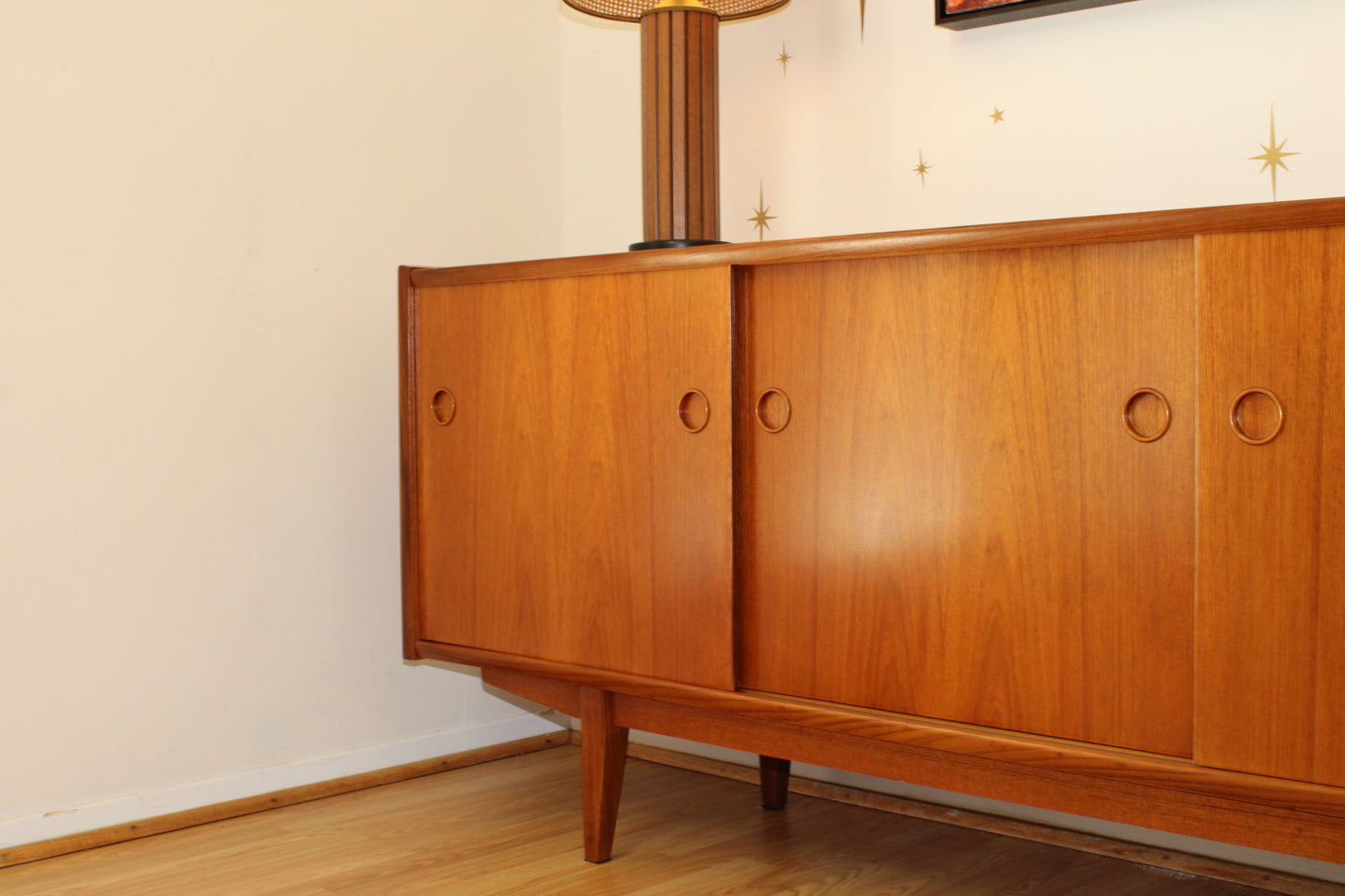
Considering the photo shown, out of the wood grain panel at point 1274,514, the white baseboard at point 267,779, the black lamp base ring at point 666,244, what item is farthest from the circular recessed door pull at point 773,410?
the white baseboard at point 267,779

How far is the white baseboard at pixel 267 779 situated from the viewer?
1596 mm

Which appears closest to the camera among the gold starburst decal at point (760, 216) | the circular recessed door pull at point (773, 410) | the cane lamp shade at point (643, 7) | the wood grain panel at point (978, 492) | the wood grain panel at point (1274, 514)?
the wood grain panel at point (1274, 514)

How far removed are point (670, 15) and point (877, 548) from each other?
839 millimetres

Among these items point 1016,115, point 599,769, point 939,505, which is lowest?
point 599,769

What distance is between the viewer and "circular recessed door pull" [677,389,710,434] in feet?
4.53

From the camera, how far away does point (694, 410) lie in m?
1.40

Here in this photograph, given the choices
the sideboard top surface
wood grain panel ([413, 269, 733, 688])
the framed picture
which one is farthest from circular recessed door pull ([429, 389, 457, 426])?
the framed picture

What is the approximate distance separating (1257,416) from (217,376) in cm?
142

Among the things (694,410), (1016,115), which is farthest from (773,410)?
(1016,115)

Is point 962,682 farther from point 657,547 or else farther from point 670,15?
point 670,15

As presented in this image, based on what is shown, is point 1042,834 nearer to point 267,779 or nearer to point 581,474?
point 581,474

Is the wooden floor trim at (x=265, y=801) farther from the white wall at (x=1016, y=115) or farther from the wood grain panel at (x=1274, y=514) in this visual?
the wood grain panel at (x=1274, y=514)

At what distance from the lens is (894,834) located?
5.45ft

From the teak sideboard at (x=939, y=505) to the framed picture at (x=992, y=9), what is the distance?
58 centimetres
